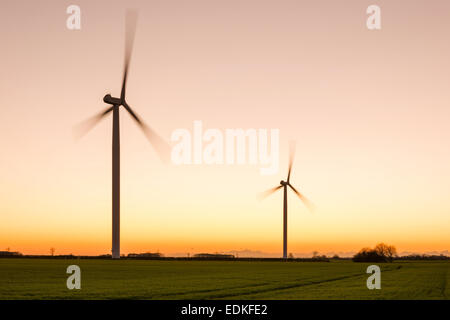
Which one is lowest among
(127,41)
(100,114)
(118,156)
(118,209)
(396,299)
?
(396,299)

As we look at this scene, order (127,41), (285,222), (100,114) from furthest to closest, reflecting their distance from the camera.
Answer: (285,222), (100,114), (127,41)

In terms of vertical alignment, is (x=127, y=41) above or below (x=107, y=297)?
above

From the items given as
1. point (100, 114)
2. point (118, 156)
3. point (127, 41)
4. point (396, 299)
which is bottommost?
point (396, 299)

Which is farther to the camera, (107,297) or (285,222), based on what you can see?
(285,222)
